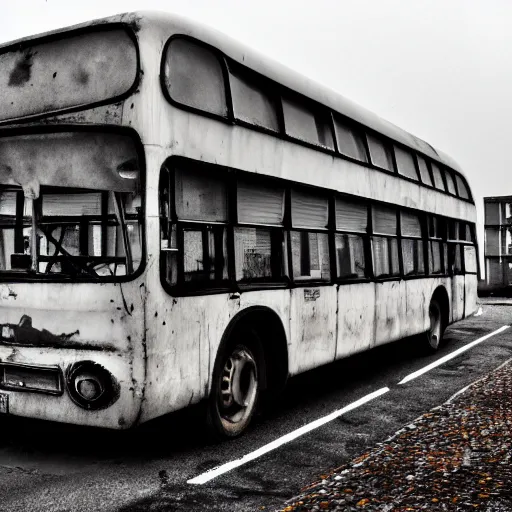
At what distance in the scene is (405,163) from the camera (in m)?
10.1

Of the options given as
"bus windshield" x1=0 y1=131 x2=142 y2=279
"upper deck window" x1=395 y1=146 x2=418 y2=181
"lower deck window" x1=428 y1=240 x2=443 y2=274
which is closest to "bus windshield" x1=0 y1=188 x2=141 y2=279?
"bus windshield" x1=0 y1=131 x2=142 y2=279

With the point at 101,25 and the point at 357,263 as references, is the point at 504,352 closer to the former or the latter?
the point at 357,263

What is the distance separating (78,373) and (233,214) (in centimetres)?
185

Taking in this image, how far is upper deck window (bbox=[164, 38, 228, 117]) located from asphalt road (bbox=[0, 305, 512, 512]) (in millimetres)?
2482

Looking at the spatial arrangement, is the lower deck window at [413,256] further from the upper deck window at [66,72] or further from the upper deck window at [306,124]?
the upper deck window at [66,72]

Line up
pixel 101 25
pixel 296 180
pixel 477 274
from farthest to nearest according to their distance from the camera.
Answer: pixel 477 274 → pixel 296 180 → pixel 101 25

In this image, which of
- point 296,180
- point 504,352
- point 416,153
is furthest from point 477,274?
point 296,180

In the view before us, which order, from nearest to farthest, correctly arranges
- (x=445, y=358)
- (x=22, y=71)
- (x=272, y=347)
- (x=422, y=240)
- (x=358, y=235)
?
(x=22, y=71), (x=272, y=347), (x=358, y=235), (x=422, y=240), (x=445, y=358)

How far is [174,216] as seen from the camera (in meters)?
5.04

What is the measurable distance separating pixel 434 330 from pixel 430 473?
724 centimetres

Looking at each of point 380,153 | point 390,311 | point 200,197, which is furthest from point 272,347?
point 380,153

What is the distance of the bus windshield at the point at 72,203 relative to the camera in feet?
15.8

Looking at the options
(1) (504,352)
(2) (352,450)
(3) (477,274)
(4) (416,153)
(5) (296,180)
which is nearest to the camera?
(2) (352,450)

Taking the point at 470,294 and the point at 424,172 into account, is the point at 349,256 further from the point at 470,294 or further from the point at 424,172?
the point at 470,294
